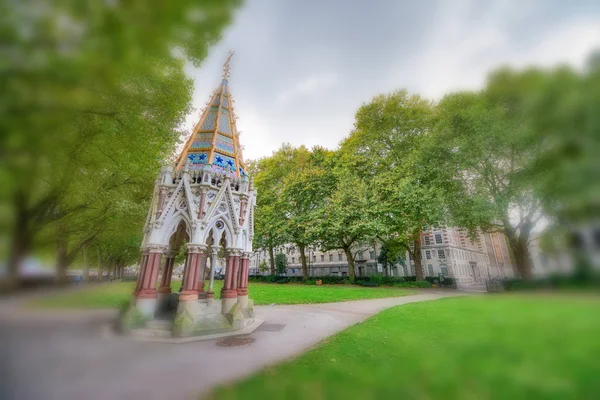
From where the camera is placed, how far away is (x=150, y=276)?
8492 millimetres

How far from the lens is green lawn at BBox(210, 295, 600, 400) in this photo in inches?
96.9

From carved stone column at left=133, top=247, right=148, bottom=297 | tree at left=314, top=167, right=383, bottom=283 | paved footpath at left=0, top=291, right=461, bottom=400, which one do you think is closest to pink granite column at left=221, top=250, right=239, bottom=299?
paved footpath at left=0, top=291, right=461, bottom=400

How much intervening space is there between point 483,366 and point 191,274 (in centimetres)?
853

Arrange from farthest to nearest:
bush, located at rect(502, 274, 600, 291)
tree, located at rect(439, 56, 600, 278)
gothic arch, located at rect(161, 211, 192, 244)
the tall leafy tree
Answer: the tall leafy tree
gothic arch, located at rect(161, 211, 192, 244)
bush, located at rect(502, 274, 600, 291)
tree, located at rect(439, 56, 600, 278)

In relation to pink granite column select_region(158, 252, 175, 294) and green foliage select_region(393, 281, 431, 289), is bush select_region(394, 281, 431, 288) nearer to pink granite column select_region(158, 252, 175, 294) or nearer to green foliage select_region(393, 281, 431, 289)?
green foliage select_region(393, 281, 431, 289)

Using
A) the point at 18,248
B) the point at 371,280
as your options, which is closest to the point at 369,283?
the point at 371,280

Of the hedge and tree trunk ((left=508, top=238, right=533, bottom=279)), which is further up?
tree trunk ((left=508, top=238, right=533, bottom=279))

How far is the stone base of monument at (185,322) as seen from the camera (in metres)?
7.49

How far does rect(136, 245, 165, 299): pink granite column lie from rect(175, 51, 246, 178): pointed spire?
150 inches

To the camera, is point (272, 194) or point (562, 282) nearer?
point (562, 282)

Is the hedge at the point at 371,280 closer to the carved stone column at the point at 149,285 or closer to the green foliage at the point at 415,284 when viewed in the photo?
the green foliage at the point at 415,284

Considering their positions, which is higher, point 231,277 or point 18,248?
point 18,248

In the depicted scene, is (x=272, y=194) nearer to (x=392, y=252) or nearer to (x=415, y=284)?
(x=392, y=252)

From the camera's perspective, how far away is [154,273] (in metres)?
8.55
